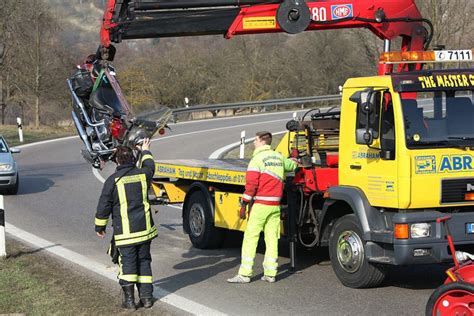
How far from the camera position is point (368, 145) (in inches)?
319

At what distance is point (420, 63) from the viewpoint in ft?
29.8

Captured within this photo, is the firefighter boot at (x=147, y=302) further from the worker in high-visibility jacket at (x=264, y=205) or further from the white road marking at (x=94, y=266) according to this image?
the worker in high-visibility jacket at (x=264, y=205)

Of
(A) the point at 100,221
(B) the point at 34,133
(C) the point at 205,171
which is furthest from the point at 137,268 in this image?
(B) the point at 34,133

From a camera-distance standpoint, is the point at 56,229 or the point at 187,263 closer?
the point at 187,263

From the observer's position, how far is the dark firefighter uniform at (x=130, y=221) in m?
7.63

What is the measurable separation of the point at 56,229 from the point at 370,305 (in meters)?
6.56

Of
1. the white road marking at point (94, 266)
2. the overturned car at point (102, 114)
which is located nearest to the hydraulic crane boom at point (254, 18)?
the overturned car at point (102, 114)

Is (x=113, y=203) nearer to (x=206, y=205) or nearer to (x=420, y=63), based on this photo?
(x=206, y=205)

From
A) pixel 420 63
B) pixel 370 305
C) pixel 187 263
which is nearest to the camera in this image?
pixel 370 305

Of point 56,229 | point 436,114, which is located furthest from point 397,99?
point 56,229

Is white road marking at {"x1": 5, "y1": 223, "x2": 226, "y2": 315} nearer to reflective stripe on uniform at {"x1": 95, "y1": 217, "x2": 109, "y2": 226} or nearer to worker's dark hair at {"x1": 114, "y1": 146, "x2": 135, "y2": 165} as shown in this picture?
reflective stripe on uniform at {"x1": 95, "y1": 217, "x2": 109, "y2": 226}

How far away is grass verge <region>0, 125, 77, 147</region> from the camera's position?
3279 cm

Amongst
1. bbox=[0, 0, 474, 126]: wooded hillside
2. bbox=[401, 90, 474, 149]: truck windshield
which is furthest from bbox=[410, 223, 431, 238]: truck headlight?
bbox=[0, 0, 474, 126]: wooded hillside

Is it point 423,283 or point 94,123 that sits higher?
point 94,123
